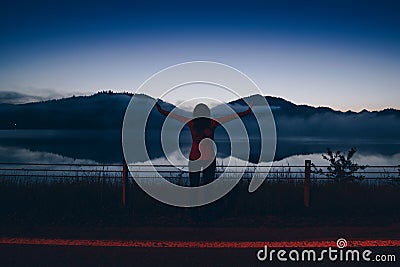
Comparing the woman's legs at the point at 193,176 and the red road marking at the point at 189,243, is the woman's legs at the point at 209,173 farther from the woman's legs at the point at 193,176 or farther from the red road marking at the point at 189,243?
the red road marking at the point at 189,243

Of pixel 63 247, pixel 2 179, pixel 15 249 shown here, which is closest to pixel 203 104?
pixel 63 247

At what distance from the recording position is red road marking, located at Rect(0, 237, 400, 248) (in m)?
6.84

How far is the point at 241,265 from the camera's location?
Result: 5.80 m

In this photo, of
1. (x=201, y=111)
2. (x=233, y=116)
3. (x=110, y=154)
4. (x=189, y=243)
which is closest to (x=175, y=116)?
(x=201, y=111)

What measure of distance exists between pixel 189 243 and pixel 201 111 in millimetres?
2862

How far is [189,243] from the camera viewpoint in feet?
23.0

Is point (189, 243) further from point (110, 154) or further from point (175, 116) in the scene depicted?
point (110, 154)

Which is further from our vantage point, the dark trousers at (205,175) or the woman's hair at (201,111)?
the dark trousers at (205,175)
